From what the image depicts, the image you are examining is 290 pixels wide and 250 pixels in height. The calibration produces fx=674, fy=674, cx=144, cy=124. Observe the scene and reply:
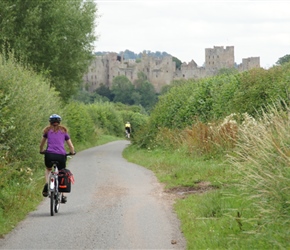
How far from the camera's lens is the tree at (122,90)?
143m

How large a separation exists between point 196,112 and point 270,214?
68.5 feet

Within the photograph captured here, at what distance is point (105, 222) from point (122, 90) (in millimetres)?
134936

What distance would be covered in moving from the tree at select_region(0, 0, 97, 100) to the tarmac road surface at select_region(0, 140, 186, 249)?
1684 cm

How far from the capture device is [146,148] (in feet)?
113

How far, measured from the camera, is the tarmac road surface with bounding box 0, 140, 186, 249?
1076 centimetres

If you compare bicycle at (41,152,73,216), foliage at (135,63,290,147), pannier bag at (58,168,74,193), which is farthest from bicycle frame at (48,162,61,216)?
foliage at (135,63,290,147)

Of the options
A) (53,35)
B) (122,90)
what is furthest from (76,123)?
(122,90)

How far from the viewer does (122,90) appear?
147125 mm

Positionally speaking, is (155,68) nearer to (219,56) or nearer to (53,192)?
(219,56)

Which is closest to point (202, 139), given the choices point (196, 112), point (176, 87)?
point (196, 112)

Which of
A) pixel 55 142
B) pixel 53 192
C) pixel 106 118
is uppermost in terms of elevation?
pixel 55 142

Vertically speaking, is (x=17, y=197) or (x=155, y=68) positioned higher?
(x=155, y=68)

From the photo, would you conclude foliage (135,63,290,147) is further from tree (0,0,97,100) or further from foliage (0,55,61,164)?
foliage (0,55,61,164)

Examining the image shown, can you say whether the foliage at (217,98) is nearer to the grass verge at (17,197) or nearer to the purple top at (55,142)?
the grass verge at (17,197)
